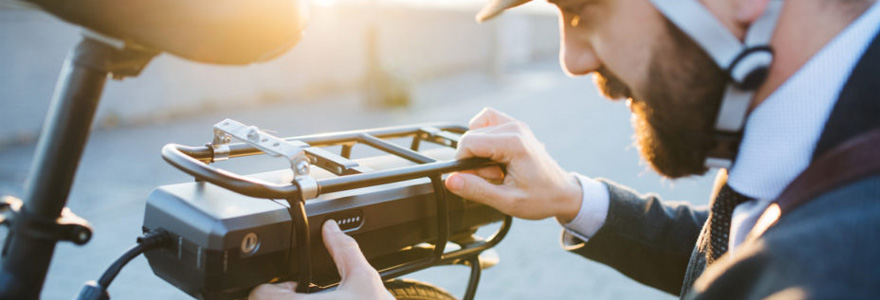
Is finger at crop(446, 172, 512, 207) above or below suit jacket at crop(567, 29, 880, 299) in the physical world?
below

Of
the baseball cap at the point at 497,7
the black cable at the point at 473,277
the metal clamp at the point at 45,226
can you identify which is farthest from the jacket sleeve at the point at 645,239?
the metal clamp at the point at 45,226

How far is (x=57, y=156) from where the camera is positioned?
1.12m

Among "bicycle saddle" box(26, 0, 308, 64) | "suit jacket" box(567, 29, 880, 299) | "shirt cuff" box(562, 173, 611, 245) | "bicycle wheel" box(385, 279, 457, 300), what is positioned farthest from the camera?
"shirt cuff" box(562, 173, 611, 245)

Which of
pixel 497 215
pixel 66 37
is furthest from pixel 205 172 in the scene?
pixel 66 37

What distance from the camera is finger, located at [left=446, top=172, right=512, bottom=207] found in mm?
1586

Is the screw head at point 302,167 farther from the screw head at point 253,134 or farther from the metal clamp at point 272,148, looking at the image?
the screw head at point 253,134

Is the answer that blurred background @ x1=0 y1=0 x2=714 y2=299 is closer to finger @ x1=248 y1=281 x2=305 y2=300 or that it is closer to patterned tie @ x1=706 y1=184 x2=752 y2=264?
patterned tie @ x1=706 y1=184 x2=752 y2=264

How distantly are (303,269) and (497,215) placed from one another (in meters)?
0.64

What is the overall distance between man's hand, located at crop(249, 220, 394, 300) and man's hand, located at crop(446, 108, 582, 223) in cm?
32

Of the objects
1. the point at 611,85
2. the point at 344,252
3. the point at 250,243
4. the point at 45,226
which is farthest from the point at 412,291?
the point at 45,226

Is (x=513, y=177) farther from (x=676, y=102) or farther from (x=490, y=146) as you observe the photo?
(x=676, y=102)

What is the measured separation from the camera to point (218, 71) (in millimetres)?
11672

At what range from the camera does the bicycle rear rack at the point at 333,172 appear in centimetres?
123

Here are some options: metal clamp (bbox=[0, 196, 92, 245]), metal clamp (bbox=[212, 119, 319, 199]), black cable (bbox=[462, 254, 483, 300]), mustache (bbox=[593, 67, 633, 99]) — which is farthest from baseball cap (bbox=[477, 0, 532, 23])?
metal clamp (bbox=[0, 196, 92, 245])
